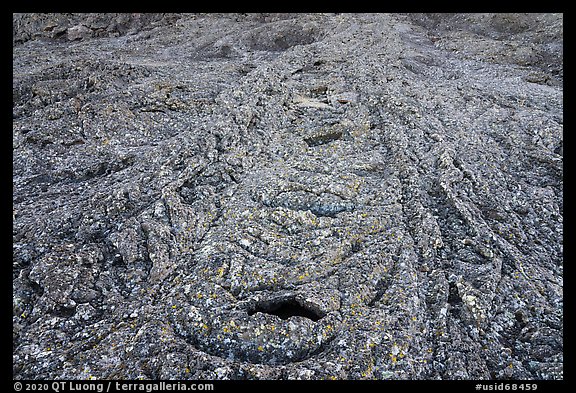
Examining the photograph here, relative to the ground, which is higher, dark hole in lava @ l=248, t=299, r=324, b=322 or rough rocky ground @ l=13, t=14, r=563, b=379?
rough rocky ground @ l=13, t=14, r=563, b=379

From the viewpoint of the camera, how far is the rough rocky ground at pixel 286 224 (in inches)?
313

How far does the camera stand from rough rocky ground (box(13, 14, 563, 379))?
26.1 feet

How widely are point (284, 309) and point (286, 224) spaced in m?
3.04

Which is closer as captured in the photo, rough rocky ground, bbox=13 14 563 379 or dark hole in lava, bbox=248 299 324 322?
rough rocky ground, bbox=13 14 563 379

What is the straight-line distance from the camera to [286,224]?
11422mm

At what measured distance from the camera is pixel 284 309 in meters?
9.09

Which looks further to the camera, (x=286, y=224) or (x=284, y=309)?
(x=286, y=224)

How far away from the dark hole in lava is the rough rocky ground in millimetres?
53

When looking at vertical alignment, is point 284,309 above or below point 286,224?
below

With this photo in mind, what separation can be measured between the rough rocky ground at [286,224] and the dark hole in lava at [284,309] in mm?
53

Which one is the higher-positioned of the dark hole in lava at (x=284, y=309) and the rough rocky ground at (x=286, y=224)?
the rough rocky ground at (x=286, y=224)

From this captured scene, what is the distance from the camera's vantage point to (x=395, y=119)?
18.0 m
